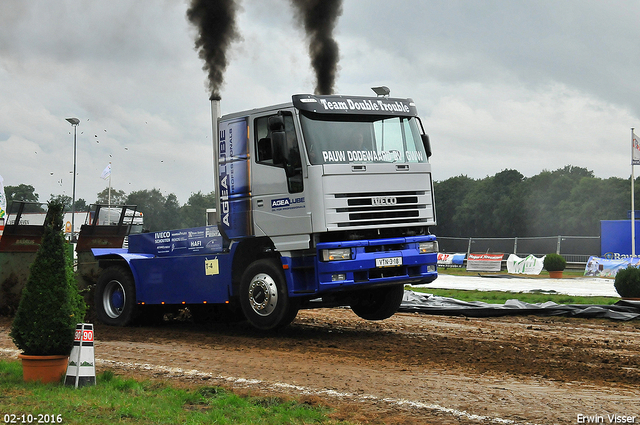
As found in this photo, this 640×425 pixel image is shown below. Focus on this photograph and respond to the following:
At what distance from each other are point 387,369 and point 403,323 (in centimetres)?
520

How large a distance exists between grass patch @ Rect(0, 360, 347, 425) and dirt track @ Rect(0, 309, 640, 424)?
0.43 meters

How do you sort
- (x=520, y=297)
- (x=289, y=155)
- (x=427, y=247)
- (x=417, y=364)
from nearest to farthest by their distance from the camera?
(x=417, y=364) < (x=289, y=155) < (x=427, y=247) < (x=520, y=297)

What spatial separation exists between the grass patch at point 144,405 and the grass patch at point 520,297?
38.8ft

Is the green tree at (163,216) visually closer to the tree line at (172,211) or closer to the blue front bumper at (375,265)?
the tree line at (172,211)

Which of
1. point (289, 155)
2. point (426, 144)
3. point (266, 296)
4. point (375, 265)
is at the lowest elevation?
point (266, 296)

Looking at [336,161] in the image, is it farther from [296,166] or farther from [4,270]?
[4,270]

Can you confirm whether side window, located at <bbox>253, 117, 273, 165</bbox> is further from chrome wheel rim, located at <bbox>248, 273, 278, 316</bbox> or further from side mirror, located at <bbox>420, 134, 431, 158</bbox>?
side mirror, located at <bbox>420, 134, 431, 158</bbox>

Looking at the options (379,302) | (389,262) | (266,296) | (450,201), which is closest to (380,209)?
(389,262)

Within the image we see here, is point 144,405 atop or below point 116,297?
below

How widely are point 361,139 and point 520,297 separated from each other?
10.7 meters

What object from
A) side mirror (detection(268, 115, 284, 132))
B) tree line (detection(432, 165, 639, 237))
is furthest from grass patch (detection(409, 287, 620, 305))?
tree line (detection(432, 165, 639, 237))

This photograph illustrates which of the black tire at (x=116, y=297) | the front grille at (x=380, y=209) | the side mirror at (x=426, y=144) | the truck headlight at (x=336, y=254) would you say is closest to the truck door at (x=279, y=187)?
the truck headlight at (x=336, y=254)

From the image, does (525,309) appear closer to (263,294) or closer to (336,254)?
(336,254)

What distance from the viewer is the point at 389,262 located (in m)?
10.7
